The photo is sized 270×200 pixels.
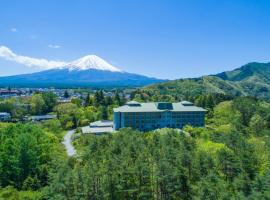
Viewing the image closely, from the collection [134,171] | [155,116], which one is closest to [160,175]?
[134,171]

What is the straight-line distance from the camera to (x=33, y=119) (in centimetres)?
→ 8119

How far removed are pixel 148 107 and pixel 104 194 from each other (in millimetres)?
44300

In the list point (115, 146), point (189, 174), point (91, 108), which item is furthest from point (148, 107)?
point (189, 174)

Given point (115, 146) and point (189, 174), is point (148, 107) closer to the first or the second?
point (115, 146)

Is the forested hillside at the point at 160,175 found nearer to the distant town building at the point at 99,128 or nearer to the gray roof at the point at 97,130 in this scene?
the gray roof at the point at 97,130

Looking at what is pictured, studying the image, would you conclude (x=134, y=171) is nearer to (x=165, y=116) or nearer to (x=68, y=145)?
(x=68, y=145)

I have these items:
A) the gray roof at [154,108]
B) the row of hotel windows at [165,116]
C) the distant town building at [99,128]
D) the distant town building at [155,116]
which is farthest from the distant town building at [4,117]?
the row of hotel windows at [165,116]

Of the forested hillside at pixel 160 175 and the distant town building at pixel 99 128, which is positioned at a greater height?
the forested hillside at pixel 160 175

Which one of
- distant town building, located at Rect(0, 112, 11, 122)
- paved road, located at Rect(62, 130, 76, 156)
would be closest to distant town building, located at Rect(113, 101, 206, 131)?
paved road, located at Rect(62, 130, 76, 156)

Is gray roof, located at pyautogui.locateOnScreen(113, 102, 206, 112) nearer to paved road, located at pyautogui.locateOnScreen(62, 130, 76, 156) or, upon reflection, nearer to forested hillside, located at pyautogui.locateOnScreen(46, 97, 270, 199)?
paved road, located at pyautogui.locateOnScreen(62, 130, 76, 156)

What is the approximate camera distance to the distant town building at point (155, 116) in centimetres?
6850

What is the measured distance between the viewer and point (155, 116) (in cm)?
7038

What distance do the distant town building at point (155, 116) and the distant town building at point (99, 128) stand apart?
2.09 meters

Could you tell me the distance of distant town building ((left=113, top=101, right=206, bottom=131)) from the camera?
2697 inches
